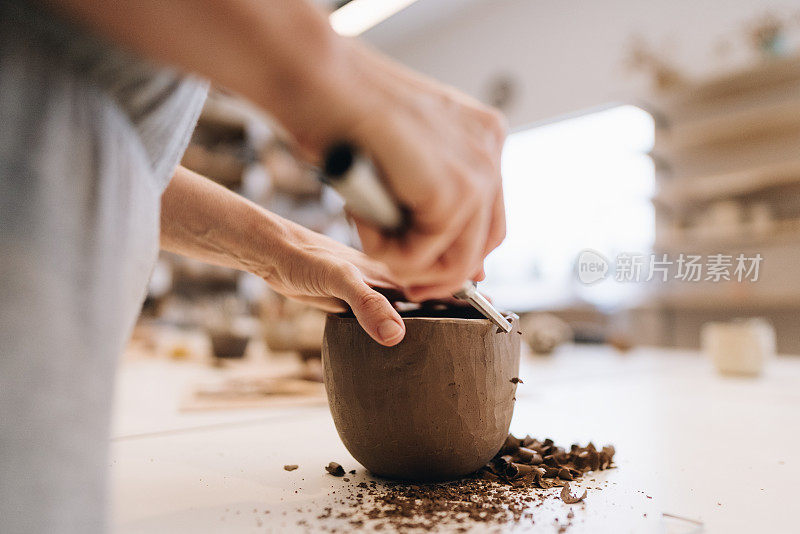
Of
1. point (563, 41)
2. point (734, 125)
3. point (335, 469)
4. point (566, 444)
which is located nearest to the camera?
point (335, 469)

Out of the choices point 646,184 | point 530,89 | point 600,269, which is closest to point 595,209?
point 646,184

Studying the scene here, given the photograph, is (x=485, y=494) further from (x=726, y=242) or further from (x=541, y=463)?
(x=726, y=242)

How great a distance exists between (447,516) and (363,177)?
31 cm

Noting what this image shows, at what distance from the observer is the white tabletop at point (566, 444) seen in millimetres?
499

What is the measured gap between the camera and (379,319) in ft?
1.70

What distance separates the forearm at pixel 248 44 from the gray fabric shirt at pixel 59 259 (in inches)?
1.0

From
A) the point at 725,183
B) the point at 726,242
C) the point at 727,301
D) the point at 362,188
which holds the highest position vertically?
the point at 725,183

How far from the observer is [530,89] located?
A: 214 inches

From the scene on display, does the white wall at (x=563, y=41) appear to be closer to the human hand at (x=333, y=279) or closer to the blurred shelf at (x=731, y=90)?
the blurred shelf at (x=731, y=90)

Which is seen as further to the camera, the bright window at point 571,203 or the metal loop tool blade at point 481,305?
the bright window at point 571,203

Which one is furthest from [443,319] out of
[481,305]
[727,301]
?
[727,301]

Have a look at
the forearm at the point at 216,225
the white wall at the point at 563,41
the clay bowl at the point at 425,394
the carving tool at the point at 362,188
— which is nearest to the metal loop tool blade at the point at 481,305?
the clay bowl at the point at 425,394

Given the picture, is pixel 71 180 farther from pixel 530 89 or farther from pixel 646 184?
pixel 530 89

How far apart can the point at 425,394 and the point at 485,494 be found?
0.11 m
